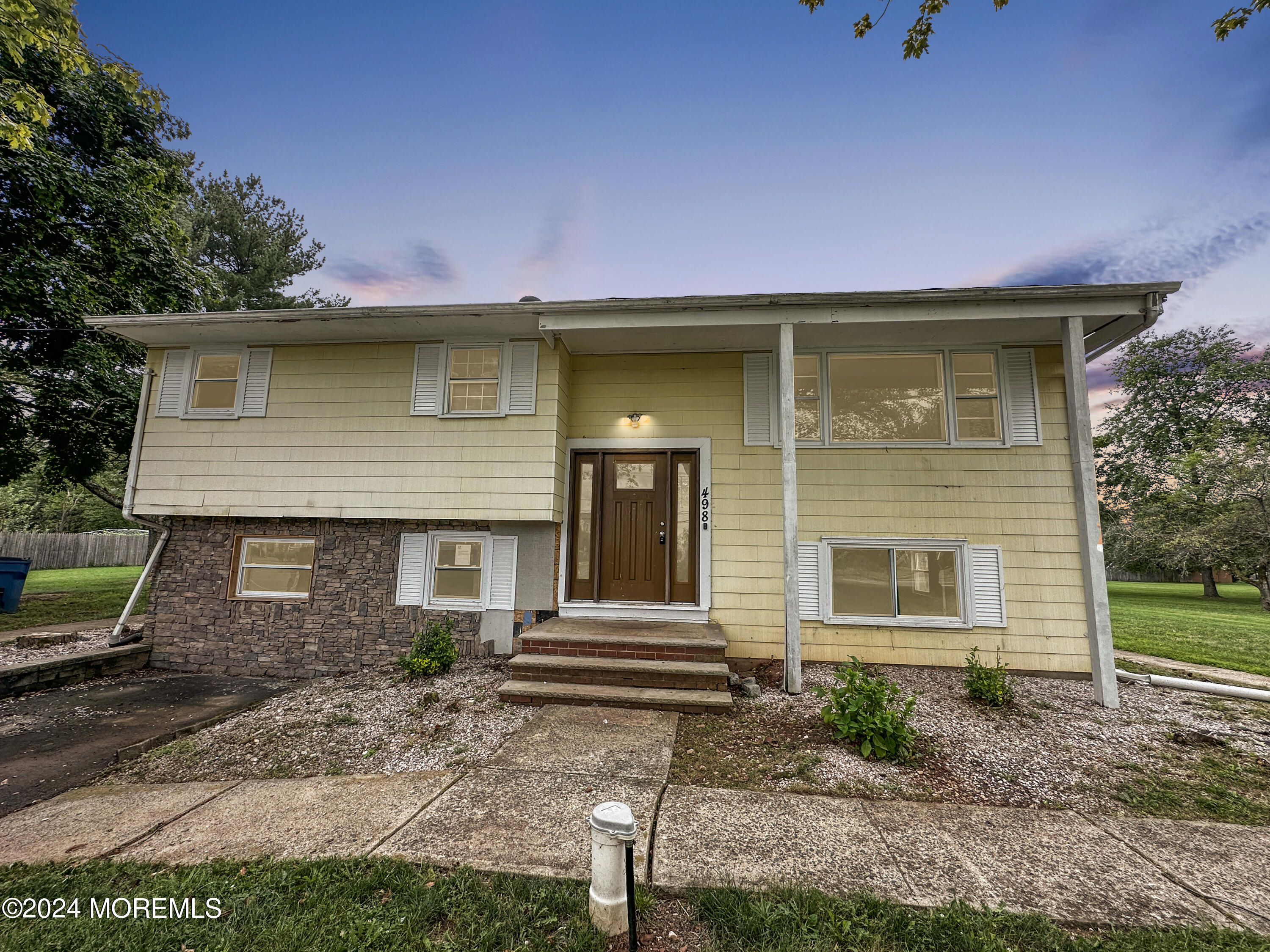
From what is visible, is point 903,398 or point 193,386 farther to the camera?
point 193,386

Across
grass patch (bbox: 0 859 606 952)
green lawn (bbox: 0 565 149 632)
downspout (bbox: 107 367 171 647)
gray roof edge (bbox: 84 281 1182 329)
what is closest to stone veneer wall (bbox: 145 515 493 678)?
downspout (bbox: 107 367 171 647)

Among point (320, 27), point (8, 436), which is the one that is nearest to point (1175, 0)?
point (320, 27)

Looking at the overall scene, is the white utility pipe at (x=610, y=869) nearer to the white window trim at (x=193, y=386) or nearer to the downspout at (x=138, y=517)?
the white window trim at (x=193, y=386)

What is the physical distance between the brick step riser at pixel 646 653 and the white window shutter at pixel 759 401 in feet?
8.57

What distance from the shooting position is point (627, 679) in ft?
15.8

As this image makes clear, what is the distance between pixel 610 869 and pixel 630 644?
10.6 ft

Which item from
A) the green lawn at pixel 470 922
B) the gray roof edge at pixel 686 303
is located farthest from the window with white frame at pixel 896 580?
the green lawn at pixel 470 922

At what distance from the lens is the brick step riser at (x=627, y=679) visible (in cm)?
468

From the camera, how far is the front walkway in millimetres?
2189

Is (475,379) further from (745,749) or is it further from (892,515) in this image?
(892,515)

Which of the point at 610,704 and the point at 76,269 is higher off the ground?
the point at 76,269

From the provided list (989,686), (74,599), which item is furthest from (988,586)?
(74,599)

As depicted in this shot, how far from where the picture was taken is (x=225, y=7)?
9.48 m

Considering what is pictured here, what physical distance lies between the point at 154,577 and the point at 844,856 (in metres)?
8.48
